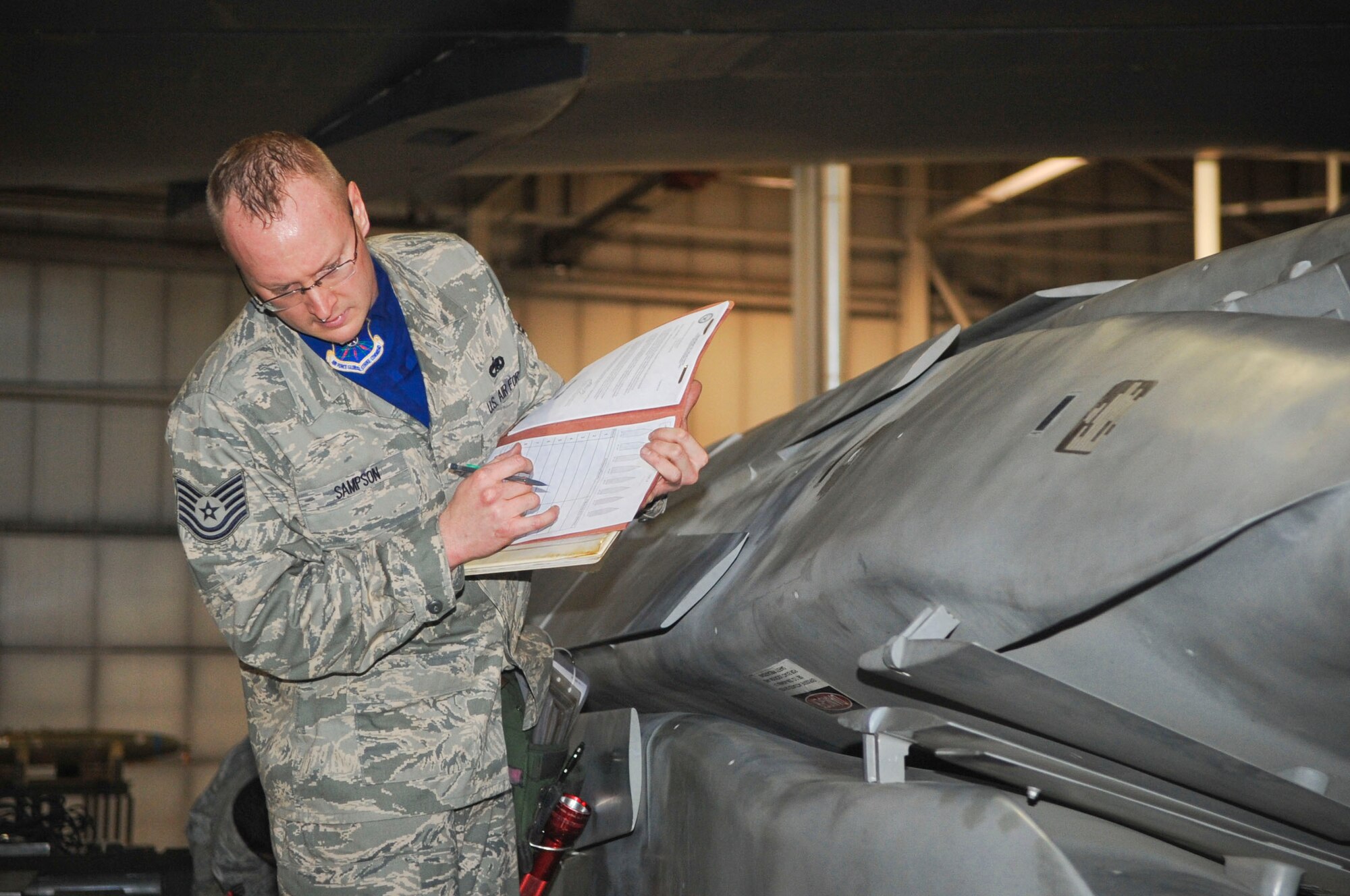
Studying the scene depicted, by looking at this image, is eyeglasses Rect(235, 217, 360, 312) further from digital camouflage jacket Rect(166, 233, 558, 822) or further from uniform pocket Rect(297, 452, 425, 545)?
uniform pocket Rect(297, 452, 425, 545)

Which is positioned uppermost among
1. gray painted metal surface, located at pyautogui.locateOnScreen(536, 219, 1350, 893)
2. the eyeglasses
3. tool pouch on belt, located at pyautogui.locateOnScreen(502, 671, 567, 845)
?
the eyeglasses

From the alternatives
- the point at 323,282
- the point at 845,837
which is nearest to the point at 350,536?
the point at 323,282

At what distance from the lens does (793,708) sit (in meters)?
1.76

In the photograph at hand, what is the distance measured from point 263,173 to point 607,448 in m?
0.54

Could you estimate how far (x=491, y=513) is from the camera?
4.92 feet

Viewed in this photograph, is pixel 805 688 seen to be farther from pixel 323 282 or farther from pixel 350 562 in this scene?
pixel 323 282

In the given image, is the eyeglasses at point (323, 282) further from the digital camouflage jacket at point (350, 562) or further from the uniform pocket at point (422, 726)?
the uniform pocket at point (422, 726)

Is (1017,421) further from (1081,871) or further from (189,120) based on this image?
(189,120)

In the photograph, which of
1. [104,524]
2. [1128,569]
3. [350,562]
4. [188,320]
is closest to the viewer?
[1128,569]

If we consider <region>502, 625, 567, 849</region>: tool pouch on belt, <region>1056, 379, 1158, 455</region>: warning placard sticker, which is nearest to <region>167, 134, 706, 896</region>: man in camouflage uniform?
<region>502, 625, 567, 849</region>: tool pouch on belt

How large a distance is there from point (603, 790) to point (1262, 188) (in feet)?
49.5

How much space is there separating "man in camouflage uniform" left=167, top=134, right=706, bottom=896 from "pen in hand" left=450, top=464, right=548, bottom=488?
18mm

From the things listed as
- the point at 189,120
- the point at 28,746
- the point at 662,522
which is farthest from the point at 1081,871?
the point at 28,746

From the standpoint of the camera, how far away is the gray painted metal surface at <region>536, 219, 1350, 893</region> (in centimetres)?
100
